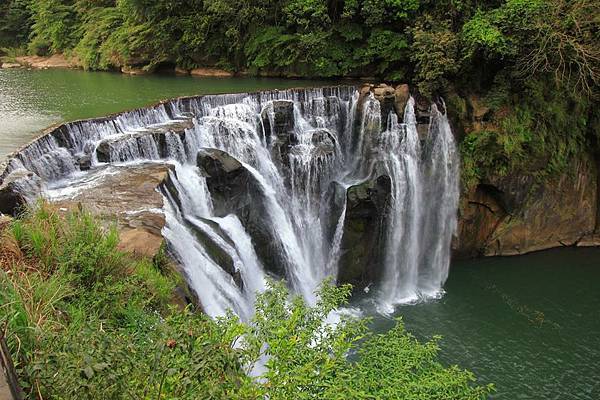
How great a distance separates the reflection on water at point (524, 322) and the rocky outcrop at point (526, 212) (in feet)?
1.43

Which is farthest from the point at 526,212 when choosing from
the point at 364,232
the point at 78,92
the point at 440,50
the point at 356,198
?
the point at 78,92

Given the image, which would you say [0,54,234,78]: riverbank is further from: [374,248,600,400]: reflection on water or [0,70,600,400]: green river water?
[374,248,600,400]: reflection on water

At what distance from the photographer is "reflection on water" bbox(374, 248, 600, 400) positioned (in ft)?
32.1

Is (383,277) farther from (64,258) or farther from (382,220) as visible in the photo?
(64,258)

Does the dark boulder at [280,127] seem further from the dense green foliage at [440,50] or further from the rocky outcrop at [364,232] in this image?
the dense green foliage at [440,50]

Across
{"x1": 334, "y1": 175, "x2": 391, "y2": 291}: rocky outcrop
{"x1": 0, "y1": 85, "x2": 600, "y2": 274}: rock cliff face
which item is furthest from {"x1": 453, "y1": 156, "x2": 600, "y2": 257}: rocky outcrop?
{"x1": 334, "y1": 175, "x2": 391, "y2": 291}: rocky outcrop

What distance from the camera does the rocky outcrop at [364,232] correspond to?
486 inches

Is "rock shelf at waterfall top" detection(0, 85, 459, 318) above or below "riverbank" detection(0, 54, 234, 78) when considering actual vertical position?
below

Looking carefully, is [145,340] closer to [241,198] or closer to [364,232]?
[241,198]

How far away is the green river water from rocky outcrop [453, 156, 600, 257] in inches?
17.6

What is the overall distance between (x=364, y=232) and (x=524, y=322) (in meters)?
4.36

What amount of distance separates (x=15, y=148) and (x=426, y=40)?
439 inches

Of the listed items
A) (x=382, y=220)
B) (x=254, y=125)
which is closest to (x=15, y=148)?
(x=254, y=125)

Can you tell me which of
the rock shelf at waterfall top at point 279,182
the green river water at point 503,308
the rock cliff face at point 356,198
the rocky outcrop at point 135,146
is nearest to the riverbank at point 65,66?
the green river water at point 503,308
